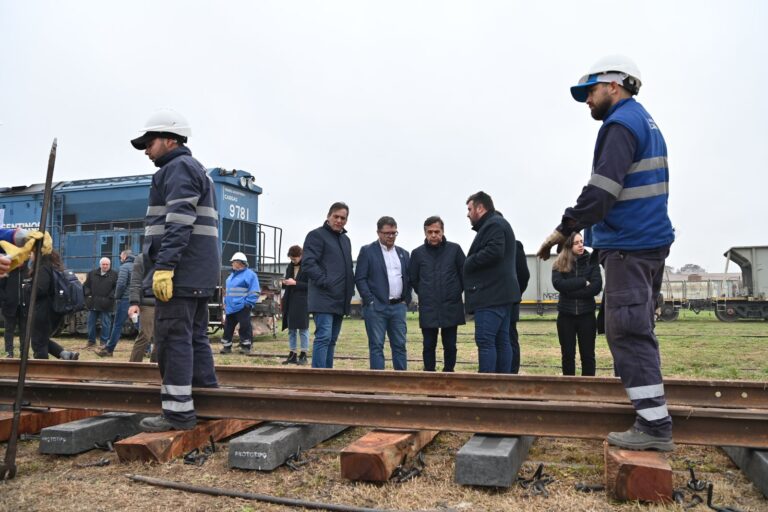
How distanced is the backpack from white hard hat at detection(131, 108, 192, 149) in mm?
3792

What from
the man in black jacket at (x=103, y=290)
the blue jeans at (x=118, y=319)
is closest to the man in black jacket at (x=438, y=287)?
the blue jeans at (x=118, y=319)

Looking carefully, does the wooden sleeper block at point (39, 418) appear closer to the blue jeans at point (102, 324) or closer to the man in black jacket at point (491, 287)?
the man in black jacket at point (491, 287)

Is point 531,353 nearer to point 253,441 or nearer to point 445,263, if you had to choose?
point 445,263

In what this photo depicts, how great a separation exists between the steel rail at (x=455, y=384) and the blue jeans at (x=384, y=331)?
117 centimetres

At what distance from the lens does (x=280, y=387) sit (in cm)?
505

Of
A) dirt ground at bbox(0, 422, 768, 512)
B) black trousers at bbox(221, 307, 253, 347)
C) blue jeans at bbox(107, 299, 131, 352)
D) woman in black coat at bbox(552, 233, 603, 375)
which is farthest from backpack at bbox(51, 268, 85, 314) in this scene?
woman in black coat at bbox(552, 233, 603, 375)

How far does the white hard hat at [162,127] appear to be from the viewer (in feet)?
13.3

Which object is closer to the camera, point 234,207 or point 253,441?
point 253,441

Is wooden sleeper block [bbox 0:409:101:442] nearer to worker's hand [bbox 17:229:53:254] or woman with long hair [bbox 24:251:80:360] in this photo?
worker's hand [bbox 17:229:53:254]

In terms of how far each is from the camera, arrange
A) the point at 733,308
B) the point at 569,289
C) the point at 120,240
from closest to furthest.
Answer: the point at 569,289 → the point at 120,240 → the point at 733,308

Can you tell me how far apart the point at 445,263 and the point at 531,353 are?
5102 mm

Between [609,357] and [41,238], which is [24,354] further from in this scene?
[609,357]

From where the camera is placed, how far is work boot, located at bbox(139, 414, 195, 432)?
147 inches

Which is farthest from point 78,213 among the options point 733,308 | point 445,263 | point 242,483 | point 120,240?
point 733,308
